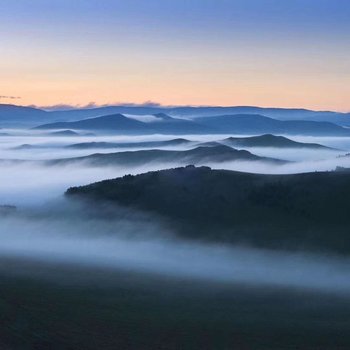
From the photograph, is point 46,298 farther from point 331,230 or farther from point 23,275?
point 331,230

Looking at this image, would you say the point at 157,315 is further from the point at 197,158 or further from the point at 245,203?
the point at 197,158

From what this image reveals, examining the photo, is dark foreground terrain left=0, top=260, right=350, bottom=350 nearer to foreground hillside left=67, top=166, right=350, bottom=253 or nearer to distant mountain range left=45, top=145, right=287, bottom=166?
foreground hillside left=67, top=166, right=350, bottom=253

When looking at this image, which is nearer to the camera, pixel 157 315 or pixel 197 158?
pixel 157 315

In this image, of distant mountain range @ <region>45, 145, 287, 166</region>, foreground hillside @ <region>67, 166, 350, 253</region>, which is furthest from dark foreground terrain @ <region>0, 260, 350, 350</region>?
distant mountain range @ <region>45, 145, 287, 166</region>

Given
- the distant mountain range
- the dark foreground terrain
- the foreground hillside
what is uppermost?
the distant mountain range

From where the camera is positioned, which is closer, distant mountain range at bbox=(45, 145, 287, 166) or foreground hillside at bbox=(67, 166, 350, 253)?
foreground hillside at bbox=(67, 166, 350, 253)

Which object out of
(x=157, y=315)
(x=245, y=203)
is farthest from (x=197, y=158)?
(x=157, y=315)
